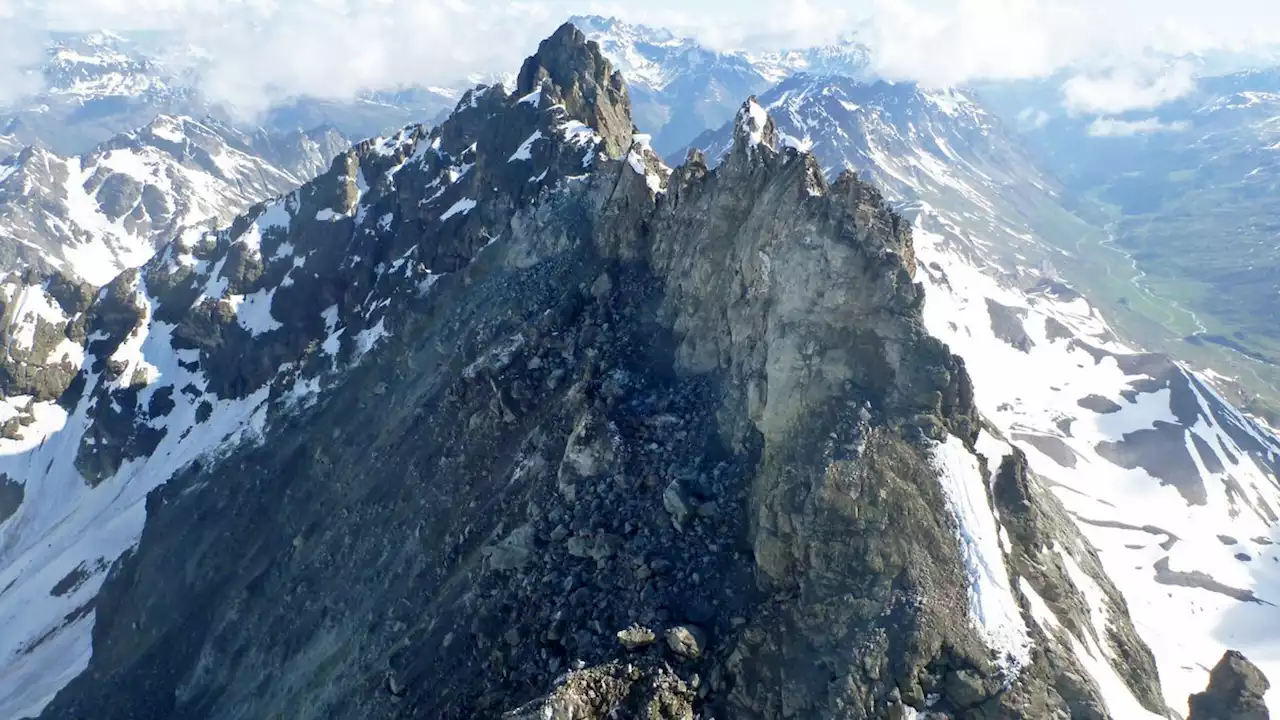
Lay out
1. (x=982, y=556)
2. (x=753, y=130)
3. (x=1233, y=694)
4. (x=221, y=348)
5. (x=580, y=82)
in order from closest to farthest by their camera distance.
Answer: (x=982, y=556) → (x=1233, y=694) → (x=753, y=130) → (x=580, y=82) → (x=221, y=348)

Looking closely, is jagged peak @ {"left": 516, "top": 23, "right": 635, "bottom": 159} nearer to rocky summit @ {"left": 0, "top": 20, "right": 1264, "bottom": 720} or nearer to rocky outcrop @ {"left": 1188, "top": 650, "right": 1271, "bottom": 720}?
rocky summit @ {"left": 0, "top": 20, "right": 1264, "bottom": 720}

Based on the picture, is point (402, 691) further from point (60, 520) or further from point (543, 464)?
point (60, 520)

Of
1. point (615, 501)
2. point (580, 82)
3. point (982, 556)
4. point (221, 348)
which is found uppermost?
point (221, 348)

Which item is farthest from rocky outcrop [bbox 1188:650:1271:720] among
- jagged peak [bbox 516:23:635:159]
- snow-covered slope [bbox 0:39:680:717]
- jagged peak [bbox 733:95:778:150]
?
jagged peak [bbox 516:23:635:159]

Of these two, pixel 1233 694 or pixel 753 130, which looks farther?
pixel 753 130

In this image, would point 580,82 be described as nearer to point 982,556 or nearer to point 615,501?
point 615,501

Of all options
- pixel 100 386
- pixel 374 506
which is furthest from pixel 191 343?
pixel 374 506

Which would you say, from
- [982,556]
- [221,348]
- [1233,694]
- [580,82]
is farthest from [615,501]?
[221,348]
